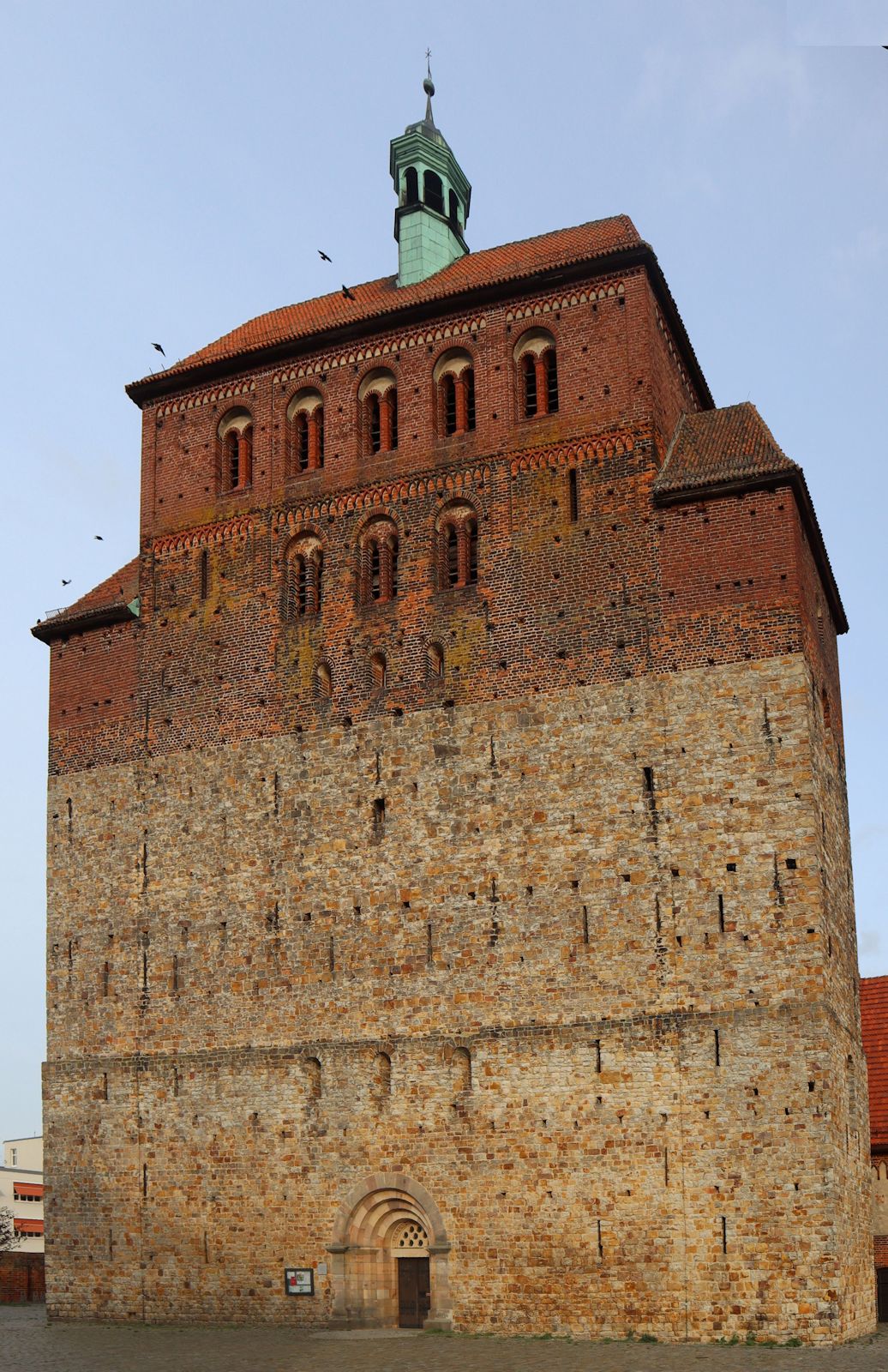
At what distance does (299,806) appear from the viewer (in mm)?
25797

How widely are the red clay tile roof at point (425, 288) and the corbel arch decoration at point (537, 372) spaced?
106 cm

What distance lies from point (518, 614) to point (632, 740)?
2897mm

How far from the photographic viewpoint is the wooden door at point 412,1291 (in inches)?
932

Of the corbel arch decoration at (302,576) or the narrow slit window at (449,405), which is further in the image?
the corbel arch decoration at (302,576)

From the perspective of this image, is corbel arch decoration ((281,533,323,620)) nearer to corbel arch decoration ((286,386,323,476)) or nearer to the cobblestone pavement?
corbel arch decoration ((286,386,323,476))

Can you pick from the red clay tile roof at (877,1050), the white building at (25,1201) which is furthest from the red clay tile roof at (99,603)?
the white building at (25,1201)

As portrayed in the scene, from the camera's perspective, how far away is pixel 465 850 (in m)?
24.3

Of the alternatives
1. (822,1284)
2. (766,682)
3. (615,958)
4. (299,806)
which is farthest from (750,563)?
(822,1284)

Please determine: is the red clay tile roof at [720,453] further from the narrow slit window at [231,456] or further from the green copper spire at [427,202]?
the narrow slit window at [231,456]

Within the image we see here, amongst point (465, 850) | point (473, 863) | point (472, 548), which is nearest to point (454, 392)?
point (472, 548)

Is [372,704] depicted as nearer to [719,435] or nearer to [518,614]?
[518,614]

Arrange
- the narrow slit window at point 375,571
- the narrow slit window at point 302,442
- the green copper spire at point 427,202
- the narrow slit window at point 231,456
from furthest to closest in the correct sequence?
1. the green copper spire at point 427,202
2. the narrow slit window at point 231,456
3. the narrow slit window at point 302,442
4. the narrow slit window at point 375,571

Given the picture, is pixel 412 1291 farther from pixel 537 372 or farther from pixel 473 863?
pixel 537 372

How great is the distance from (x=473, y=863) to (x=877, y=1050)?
9.73m
